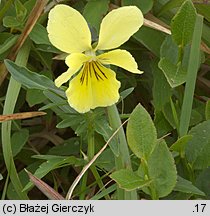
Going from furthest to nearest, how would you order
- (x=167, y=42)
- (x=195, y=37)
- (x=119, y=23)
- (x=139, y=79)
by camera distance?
(x=139, y=79)
(x=167, y=42)
(x=195, y=37)
(x=119, y=23)

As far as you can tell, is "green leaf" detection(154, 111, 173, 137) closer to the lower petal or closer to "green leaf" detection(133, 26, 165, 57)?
"green leaf" detection(133, 26, 165, 57)

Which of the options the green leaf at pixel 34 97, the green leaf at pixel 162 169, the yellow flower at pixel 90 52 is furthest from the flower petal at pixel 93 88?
the green leaf at pixel 34 97

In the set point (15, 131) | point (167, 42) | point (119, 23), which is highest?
point (119, 23)

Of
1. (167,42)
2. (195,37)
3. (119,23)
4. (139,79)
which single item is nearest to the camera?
(119,23)

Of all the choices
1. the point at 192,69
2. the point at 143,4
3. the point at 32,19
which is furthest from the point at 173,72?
the point at 32,19

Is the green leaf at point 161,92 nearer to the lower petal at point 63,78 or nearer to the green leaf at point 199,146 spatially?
the green leaf at point 199,146

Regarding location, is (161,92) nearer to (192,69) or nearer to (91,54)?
(192,69)
